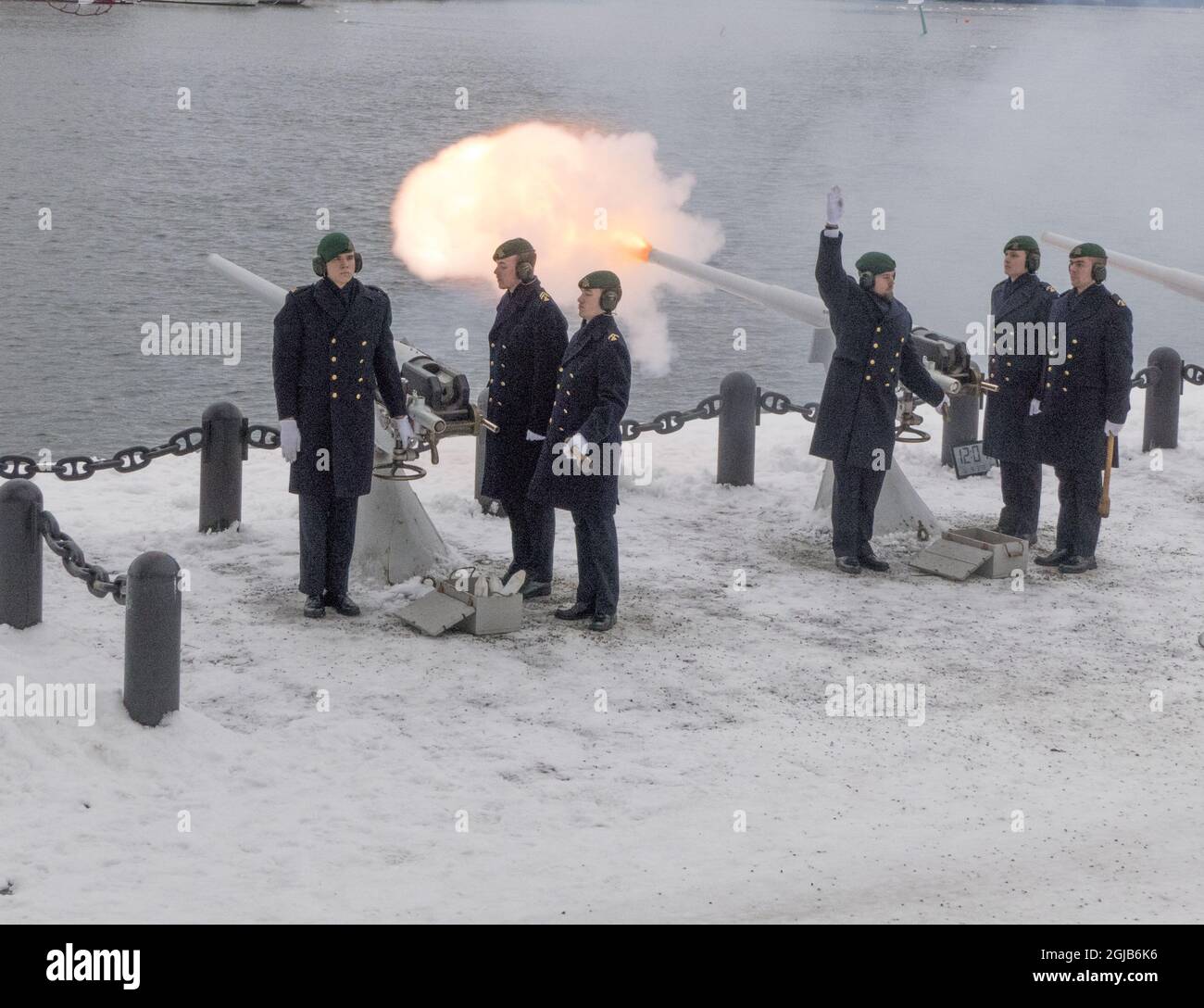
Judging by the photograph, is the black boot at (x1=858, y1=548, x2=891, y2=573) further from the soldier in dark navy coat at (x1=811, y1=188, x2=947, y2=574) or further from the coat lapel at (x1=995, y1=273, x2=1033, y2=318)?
the coat lapel at (x1=995, y1=273, x2=1033, y2=318)

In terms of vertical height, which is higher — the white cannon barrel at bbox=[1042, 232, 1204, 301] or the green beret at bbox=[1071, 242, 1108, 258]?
the green beret at bbox=[1071, 242, 1108, 258]

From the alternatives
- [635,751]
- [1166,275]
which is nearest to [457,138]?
[1166,275]

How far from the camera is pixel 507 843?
252 inches

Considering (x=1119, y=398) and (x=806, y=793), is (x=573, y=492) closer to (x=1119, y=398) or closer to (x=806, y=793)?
(x=806, y=793)

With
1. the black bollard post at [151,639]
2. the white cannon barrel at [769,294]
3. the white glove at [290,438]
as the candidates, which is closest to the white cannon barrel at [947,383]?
the white cannon barrel at [769,294]

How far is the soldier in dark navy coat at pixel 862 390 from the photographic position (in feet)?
32.9

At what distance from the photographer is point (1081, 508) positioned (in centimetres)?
1018

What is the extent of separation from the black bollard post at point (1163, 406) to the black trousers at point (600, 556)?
5.61 meters

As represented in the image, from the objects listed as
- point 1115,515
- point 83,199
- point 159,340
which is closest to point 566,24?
point 83,199

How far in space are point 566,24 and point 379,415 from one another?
86.5 meters

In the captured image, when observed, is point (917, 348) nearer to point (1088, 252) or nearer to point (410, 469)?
point (1088, 252)

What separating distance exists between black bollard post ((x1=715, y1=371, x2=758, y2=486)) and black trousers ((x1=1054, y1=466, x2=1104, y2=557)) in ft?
7.32

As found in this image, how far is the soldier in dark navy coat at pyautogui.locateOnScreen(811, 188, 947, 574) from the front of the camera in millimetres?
10039

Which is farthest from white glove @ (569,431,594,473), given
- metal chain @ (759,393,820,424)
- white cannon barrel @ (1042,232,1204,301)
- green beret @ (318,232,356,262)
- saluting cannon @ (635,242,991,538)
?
white cannon barrel @ (1042,232,1204,301)
